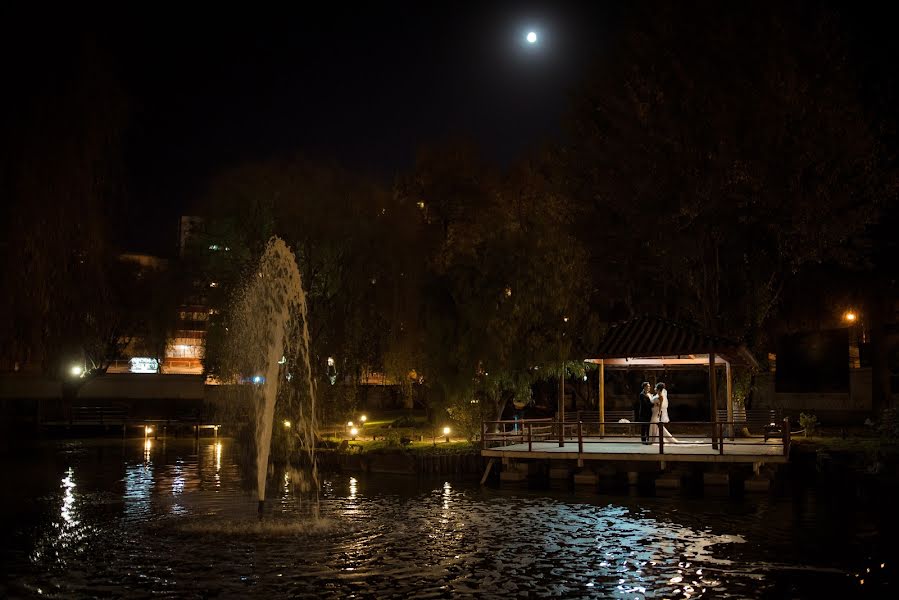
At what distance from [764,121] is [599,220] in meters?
9.14

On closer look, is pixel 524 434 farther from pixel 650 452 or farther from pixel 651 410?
pixel 650 452

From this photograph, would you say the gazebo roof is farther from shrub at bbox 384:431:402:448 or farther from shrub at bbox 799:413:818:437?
shrub at bbox 384:431:402:448

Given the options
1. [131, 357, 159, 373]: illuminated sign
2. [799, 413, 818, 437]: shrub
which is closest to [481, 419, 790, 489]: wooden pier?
[799, 413, 818, 437]: shrub

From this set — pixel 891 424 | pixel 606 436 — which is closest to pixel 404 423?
pixel 606 436

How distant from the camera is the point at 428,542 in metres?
Answer: 17.2

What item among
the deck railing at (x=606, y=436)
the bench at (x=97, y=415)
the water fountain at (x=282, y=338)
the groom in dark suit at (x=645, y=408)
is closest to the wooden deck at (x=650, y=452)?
the deck railing at (x=606, y=436)

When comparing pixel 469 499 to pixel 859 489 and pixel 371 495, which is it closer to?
pixel 371 495

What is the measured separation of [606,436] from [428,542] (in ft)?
52.5

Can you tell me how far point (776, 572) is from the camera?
47.9ft

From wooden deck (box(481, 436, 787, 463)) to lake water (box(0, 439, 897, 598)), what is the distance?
1.13 m

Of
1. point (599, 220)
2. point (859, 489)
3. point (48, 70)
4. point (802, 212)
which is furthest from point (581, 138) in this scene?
point (48, 70)

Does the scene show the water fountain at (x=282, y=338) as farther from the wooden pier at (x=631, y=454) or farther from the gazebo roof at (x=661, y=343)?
the gazebo roof at (x=661, y=343)

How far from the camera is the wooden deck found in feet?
80.0

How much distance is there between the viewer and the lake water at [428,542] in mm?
13586
